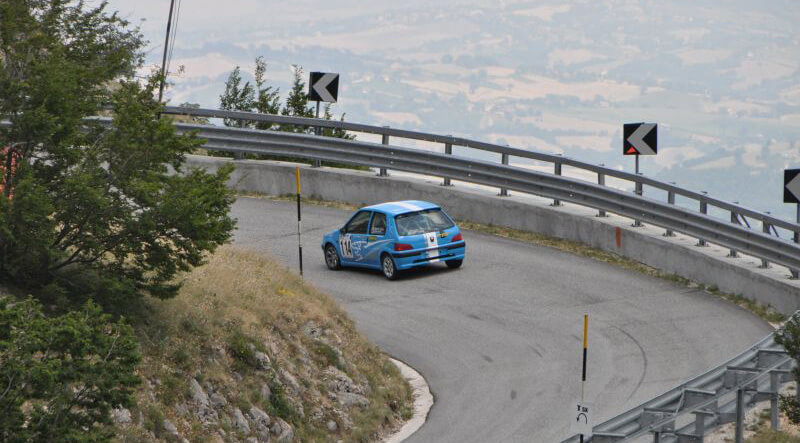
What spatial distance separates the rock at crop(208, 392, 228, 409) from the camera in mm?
13883

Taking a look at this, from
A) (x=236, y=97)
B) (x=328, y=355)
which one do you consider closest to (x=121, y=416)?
(x=328, y=355)

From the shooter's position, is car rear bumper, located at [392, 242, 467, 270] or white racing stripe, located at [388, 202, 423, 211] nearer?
car rear bumper, located at [392, 242, 467, 270]

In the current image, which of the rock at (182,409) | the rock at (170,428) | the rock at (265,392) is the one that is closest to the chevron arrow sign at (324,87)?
the rock at (265,392)

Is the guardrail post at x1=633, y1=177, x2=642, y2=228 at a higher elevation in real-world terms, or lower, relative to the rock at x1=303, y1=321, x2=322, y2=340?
higher

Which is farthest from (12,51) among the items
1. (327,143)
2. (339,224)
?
(327,143)

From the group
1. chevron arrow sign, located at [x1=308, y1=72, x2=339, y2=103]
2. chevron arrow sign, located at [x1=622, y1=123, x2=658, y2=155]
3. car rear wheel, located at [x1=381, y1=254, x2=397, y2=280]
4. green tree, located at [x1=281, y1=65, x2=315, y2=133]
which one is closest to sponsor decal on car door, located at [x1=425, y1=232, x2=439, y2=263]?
car rear wheel, located at [x1=381, y1=254, x2=397, y2=280]

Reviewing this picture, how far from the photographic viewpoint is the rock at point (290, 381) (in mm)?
15289

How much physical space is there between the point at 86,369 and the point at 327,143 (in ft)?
64.4

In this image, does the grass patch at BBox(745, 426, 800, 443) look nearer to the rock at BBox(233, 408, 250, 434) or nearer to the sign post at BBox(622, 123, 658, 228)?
the rock at BBox(233, 408, 250, 434)

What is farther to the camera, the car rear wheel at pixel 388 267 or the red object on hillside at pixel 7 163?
the car rear wheel at pixel 388 267

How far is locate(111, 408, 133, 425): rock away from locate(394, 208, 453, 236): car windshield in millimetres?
9927

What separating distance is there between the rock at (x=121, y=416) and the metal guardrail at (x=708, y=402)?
4443mm

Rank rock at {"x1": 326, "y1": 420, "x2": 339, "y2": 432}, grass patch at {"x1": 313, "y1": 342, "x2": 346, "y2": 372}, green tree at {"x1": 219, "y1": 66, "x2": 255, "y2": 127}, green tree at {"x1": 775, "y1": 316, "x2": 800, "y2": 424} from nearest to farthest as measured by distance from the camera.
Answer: green tree at {"x1": 775, "y1": 316, "x2": 800, "y2": 424} < rock at {"x1": 326, "y1": 420, "x2": 339, "y2": 432} < grass patch at {"x1": 313, "y1": 342, "x2": 346, "y2": 372} < green tree at {"x1": 219, "y1": 66, "x2": 255, "y2": 127}

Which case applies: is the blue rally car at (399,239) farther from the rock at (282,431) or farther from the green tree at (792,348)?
the green tree at (792,348)
